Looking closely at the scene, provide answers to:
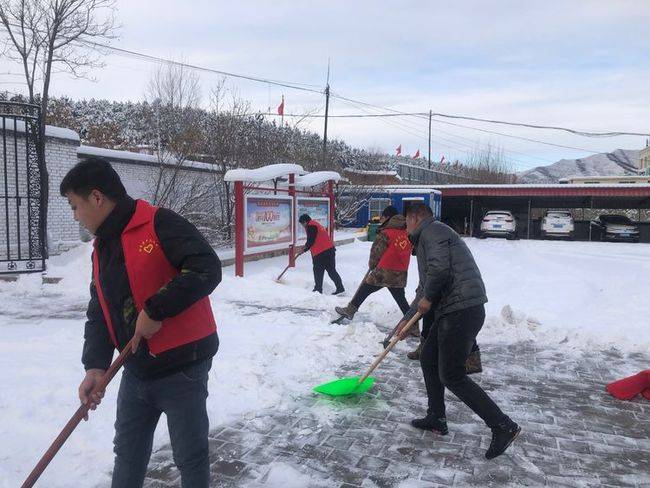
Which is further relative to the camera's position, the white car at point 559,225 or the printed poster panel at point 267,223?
the white car at point 559,225

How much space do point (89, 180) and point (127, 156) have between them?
1292 centimetres

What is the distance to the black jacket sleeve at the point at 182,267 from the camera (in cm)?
201

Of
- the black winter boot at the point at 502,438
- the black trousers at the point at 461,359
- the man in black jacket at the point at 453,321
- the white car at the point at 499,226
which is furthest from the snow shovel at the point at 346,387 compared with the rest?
the white car at the point at 499,226

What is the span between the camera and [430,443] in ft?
12.2

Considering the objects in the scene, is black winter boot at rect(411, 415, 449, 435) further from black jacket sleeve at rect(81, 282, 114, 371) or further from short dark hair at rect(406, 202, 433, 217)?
black jacket sleeve at rect(81, 282, 114, 371)

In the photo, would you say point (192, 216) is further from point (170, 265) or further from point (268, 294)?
point (170, 265)

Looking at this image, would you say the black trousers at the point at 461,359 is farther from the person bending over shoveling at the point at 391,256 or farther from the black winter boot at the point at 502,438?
the person bending over shoveling at the point at 391,256

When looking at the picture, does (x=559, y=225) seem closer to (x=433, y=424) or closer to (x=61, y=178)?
(x=61, y=178)

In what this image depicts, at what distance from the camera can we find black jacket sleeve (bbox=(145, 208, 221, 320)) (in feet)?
6.58

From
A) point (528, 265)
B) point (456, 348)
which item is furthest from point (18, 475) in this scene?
point (528, 265)

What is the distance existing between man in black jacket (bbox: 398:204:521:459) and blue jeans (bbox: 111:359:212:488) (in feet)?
6.05

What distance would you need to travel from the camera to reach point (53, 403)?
404cm

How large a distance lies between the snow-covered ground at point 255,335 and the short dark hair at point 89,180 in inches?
75.3

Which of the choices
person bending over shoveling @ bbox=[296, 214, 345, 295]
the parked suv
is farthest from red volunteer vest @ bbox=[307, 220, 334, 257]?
the parked suv
